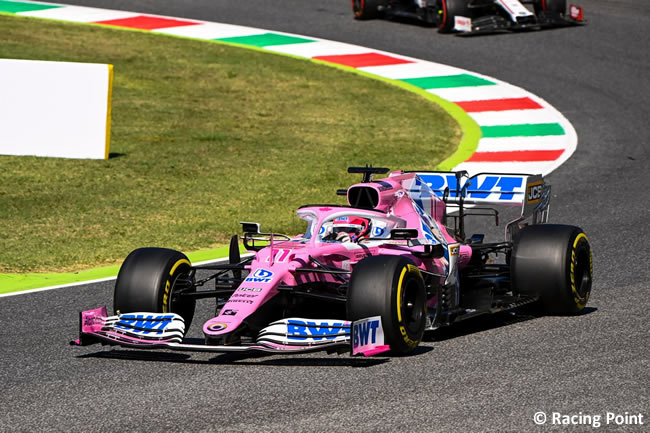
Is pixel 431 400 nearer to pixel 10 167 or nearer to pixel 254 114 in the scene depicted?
pixel 10 167

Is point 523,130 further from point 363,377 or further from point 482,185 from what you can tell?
point 363,377

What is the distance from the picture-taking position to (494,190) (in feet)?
31.3

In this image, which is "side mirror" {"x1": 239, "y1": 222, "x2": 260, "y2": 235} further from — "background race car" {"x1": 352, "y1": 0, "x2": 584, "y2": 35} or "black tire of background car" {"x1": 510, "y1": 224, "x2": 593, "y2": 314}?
"background race car" {"x1": 352, "y1": 0, "x2": 584, "y2": 35}

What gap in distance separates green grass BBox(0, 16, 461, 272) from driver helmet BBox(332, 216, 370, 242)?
3.48 meters

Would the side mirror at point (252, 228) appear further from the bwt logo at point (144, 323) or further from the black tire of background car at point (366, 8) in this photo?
the black tire of background car at point (366, 8)

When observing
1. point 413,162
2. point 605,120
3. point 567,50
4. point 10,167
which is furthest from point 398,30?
point 10,167

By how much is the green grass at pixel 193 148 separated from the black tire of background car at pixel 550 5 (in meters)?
4.51

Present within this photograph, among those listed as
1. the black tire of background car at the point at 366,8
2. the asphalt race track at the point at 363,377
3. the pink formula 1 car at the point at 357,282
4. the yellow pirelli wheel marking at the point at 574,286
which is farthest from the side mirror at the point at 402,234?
the black tire of background car at the point at 366,8

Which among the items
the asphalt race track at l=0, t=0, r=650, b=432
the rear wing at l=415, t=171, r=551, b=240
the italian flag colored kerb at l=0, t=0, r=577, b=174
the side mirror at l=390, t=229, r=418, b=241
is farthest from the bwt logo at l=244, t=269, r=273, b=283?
the italian flag colored kerb at l=0, t=0, r=577, b=174

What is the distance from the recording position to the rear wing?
943 centimetres

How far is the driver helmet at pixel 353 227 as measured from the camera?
8.20 m

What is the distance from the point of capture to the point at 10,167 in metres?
14.8

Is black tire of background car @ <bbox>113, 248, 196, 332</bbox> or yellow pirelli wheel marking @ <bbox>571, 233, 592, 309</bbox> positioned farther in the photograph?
yellow pirelli wheel marking @ <bbox>571, 233, 592, 309</bbox>

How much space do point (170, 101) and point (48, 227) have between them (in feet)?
22.8
